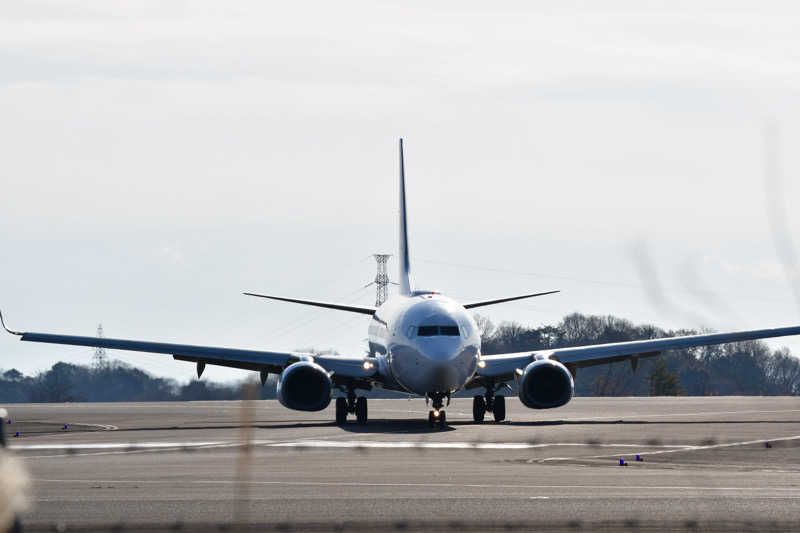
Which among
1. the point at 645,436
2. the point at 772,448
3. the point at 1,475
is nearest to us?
the point at 1,475

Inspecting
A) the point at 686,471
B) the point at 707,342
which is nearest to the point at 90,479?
the point at 686,471

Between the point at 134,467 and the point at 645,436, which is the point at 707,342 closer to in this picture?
the point at 645,436

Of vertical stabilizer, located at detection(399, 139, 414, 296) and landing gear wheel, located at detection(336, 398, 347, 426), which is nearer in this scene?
landing gear wheel, located at detection(336, 398, 347, 426)

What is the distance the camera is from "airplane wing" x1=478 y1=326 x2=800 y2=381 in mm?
43719

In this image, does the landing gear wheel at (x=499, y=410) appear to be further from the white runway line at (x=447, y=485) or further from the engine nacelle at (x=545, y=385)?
the white runway line at (x=447, y=485)

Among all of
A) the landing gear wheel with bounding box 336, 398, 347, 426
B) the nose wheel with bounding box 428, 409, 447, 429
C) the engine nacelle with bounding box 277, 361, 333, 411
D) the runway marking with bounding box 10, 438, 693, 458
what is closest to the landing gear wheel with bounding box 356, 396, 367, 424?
the landing gear wheel with bounding box 336, 398, 347, 426

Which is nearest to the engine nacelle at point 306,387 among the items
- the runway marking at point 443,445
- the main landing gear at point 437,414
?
the main landing gear at point 437,414

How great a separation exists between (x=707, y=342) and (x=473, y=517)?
32333 millimetres

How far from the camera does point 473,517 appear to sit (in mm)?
15164

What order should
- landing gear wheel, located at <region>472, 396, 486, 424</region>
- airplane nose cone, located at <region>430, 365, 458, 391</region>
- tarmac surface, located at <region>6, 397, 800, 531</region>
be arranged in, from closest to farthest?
tarmac surface, located at <region>6, 397, 800, 531</region> → airplane nose cone, located at <region>430, 365, 458, 391</region> → landing gear wheel, located at <region>472, 396, 486, 424</region>

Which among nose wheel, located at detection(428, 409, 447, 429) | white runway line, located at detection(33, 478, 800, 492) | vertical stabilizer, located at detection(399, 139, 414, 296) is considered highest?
vertical stabilizer, located at detection(399, 139, 414, 296)

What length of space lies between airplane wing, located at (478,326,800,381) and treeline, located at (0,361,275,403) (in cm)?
982

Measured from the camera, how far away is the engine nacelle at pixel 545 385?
41.4m

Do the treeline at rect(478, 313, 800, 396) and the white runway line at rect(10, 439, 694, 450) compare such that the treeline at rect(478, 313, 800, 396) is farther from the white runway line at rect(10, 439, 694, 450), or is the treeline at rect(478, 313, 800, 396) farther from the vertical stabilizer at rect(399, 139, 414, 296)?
the white runway line at rect(10, 439, 694, 450)
